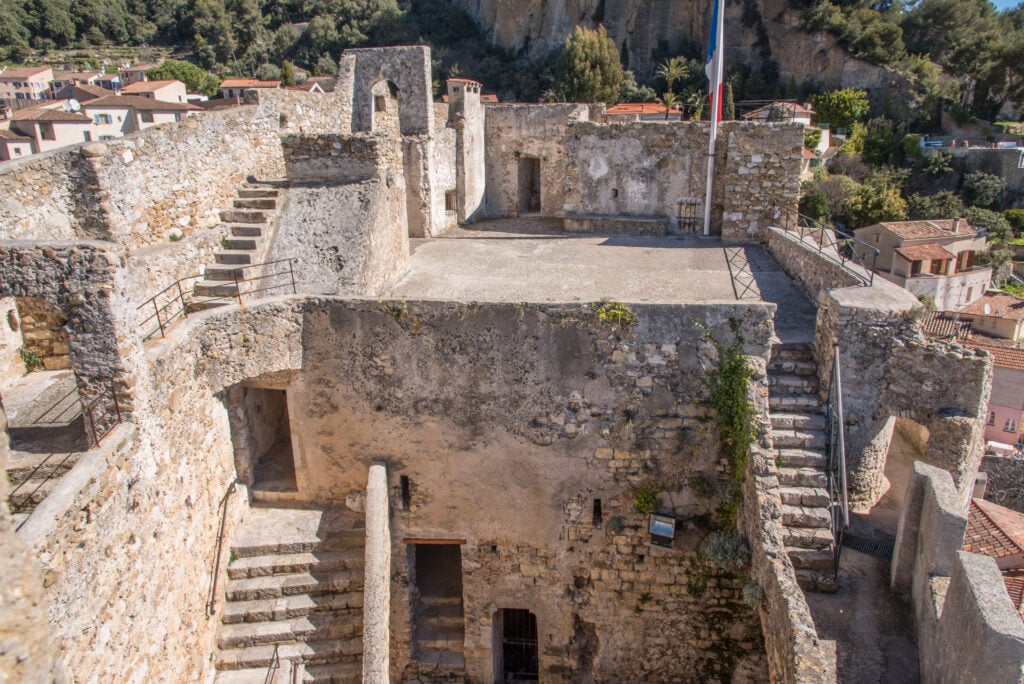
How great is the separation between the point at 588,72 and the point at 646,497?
4682 cm

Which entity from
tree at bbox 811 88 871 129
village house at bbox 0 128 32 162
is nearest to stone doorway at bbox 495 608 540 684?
village house at bbox 0 128 32 162

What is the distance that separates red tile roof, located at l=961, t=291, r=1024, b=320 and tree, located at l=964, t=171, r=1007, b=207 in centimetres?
1458

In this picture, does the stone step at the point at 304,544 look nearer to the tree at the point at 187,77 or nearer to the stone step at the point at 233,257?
the stone step at the point at 233,257

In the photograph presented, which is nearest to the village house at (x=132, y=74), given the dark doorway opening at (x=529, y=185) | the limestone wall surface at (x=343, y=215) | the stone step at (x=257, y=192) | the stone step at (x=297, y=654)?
the dark doorway opening at (x=529, y=185)

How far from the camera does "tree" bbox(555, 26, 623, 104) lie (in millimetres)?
49812

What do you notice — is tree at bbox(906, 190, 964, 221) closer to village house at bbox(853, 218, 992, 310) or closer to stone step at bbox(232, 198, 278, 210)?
village house at bbox(853, 218, 992, 310)

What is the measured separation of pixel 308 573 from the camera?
330 inches

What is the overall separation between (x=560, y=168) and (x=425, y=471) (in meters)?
14.1

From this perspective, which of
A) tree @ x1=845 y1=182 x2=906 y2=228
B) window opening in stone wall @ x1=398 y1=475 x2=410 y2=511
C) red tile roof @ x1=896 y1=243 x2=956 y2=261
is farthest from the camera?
tree @ x1=845 y1=182 x2=906 y2=228

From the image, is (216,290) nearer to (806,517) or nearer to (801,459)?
(801,459)

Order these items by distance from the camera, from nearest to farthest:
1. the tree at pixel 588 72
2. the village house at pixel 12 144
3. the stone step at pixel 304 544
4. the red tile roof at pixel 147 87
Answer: the stone step at pixel 304 544 → the village house at pixel 12 144 → the tree at pixel 588 72 → the red tile roof at pixel 147 87

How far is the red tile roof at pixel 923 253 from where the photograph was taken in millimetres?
33938

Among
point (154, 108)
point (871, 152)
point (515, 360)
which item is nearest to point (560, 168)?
point (515, 360)

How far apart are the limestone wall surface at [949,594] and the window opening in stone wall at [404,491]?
5.57m
